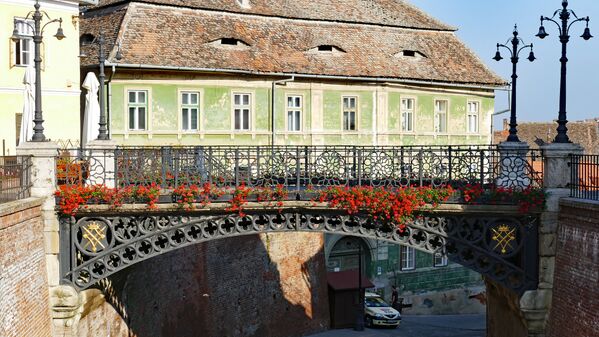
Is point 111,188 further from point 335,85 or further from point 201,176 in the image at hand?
point 335,85

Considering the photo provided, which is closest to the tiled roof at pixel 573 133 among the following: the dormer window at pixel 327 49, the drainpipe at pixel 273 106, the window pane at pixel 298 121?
the dormer window at pixel 327 49

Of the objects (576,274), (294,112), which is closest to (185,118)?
(294,112)

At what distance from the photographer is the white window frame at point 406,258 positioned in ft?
136

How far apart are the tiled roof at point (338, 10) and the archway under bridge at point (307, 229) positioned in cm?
1603

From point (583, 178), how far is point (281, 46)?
18.3m

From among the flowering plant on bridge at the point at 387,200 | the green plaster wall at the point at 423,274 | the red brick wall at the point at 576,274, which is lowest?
the green plaster wall at the point at 423,274

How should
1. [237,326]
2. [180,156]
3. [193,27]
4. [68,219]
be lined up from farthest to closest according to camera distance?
1. [193,27]
2. [237,326]
3. [180,156]
4. [68,219]

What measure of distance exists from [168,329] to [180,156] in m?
7.11

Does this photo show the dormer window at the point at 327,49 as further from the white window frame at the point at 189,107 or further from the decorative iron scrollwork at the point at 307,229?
the decorative iron scrollwork at the point at 307,229

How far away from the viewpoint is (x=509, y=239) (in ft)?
62.3

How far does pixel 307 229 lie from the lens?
19469 millimetres

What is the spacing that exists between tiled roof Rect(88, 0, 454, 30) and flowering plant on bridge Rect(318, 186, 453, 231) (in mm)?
16788

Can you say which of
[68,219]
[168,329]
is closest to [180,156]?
[68,219]

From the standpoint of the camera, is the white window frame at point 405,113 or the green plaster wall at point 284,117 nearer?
the green plaster wall at point 284,117
